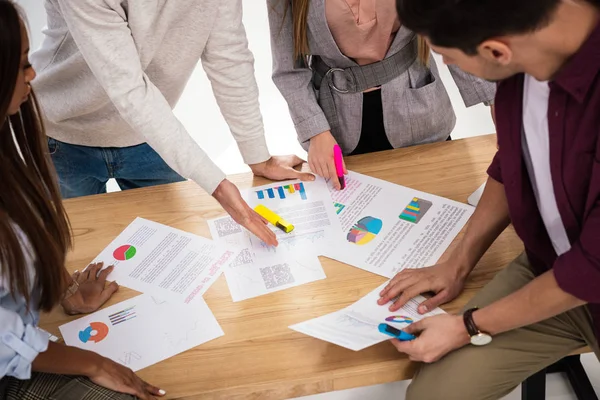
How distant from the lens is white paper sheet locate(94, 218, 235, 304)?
4.21 ft

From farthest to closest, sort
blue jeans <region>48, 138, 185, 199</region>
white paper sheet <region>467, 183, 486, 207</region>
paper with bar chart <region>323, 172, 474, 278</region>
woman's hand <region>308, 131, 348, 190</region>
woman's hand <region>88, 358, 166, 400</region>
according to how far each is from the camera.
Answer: blue jeans <region>48, 138, 185, 199</region>, woman's hand <region>308, 131, 348, 190</region>, white paper sheet <region>467, 183, 486, 207</region>, paper with bar chart <region>323, 172, 474, 278</region>, woman's hand <region>88, 358, 166, 400</region>

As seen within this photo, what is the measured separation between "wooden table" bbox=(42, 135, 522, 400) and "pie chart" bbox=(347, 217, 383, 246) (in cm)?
8

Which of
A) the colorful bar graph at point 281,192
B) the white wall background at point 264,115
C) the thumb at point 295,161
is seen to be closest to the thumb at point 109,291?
the colorful bar graph at point 281,192

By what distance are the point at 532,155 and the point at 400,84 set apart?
1.95 ft

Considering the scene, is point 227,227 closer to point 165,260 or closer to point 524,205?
point 165,260

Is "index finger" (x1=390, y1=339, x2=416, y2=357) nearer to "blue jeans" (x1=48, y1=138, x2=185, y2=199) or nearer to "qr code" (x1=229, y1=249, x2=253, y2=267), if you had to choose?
"qr code" (x1=229, y1=249, x2=253, y2=267)

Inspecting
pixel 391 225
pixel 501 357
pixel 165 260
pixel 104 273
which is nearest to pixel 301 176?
pixel 391 225

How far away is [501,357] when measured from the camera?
1171 millimetres

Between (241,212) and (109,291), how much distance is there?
0.31 m

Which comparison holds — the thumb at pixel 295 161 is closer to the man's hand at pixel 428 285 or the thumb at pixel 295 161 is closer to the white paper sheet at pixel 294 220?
the white paper sheet at pixel 294 220

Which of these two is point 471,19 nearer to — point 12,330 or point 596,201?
point 596,201

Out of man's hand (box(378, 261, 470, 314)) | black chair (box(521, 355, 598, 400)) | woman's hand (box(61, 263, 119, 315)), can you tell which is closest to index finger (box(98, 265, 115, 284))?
woman's hand (box(61, 263, 119, 315))

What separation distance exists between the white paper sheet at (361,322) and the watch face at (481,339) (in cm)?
8

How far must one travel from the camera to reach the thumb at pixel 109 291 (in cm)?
127
